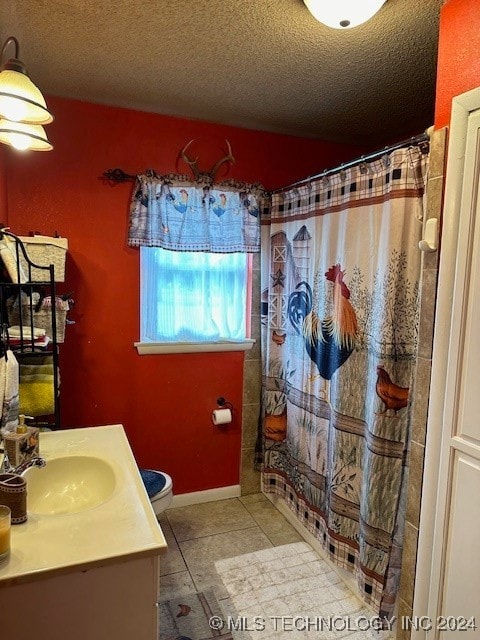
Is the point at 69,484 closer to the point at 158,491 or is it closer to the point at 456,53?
the point at 158,491

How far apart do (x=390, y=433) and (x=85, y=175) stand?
203 cm

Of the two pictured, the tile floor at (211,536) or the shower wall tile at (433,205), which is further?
the tile floor at (211,536)

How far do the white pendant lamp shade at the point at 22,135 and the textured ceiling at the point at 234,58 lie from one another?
1.52ft

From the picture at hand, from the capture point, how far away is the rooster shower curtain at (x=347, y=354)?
65.7 inches

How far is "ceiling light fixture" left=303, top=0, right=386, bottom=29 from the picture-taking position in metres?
1.33

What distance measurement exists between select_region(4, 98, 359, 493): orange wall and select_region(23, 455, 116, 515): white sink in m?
0.86

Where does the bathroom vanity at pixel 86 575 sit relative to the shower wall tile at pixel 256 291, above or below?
below

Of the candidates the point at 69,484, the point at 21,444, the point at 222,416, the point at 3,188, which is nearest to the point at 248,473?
the point at 222,416

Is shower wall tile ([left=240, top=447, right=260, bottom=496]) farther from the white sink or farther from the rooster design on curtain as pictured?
the white sink

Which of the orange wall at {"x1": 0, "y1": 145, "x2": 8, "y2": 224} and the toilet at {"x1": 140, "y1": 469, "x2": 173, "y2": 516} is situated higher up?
the orange wall at {"x1": 0, "y1": 145, "x2": 8, "y2": 224}

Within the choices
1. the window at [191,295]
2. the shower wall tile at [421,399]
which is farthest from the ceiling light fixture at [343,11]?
the window at [191,295]

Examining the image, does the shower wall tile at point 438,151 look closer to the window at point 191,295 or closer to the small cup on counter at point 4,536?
the window at point 191,295

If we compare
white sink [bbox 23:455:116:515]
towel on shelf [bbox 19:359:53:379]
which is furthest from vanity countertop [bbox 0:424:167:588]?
towel on shelf [bbox 19:359:53:379]

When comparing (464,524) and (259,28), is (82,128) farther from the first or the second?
(464,524)
